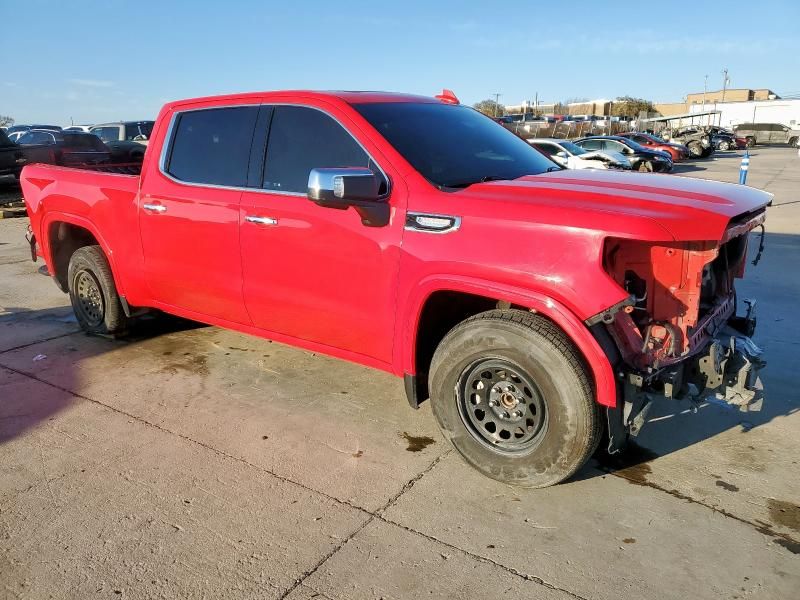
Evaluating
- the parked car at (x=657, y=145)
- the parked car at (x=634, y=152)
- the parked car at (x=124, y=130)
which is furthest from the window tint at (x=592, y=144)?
the parked car at (x=124, y=130)

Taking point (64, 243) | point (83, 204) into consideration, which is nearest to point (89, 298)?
point (64, 243)

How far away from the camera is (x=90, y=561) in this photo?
2689mm

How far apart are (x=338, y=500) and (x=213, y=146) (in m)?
2.52

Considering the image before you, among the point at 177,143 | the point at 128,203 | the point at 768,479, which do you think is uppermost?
the point at 177,143

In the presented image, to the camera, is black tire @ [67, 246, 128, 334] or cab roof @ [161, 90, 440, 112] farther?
black tire @ [67, 246, 128, 334]

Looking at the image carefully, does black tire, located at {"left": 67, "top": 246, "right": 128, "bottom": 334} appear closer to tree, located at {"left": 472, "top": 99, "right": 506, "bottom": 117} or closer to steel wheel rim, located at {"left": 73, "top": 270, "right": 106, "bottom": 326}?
steel wheel rim, located at {"left": 73, "top": 270, "right": 106, "bottom": 326}

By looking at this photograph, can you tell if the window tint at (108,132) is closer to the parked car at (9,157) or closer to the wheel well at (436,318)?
the parked car at (9,157)

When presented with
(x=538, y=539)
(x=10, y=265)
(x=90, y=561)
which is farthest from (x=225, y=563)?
(x=10, y=265)

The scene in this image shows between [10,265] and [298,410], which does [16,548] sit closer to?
[298,410]

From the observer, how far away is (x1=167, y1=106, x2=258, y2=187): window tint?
4.13 metres

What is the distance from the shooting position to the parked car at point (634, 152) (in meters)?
23.2

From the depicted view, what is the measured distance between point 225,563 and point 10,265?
25.0 feet

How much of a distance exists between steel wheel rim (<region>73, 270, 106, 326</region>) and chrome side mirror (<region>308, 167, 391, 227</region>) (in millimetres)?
2969

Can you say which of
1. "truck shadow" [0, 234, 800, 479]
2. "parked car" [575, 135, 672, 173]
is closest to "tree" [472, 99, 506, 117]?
"parked car" [575, 135, 672, 173]
